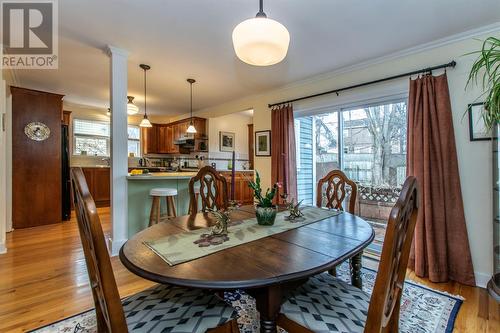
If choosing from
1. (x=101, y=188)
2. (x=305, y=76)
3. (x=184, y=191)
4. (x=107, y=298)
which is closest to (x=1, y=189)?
(x=184, y=191)

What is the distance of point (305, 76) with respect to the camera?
3.50 meters

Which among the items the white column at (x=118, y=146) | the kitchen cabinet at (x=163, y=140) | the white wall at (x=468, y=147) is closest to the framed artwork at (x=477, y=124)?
the white wall at (x=468, y=147)

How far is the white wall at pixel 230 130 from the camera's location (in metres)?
5.87

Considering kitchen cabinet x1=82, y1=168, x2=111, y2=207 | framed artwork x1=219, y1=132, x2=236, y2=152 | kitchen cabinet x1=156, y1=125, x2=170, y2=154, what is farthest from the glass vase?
kitchen cabinet x1=156, y1=125, x2=170, y2=154

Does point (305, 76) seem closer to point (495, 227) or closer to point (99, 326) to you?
point (495, 227)

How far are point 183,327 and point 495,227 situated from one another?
262cm

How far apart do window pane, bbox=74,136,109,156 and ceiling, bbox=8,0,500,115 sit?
2140mm

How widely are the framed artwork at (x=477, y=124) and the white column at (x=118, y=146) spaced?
3556 mm

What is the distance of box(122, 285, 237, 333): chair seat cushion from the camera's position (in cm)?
95

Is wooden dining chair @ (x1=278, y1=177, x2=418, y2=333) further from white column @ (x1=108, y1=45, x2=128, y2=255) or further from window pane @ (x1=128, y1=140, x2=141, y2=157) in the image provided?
window pane @ (x1=128, y1=140, x2=141, y2=157)

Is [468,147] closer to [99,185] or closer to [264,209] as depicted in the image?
[264,209]

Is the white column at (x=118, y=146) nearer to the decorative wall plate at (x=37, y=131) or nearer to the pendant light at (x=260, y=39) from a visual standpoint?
the pendant light at (x=260, y=39)

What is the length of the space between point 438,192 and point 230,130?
472cm

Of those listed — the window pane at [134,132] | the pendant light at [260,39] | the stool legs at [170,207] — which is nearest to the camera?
the pendant light at [260,39]
